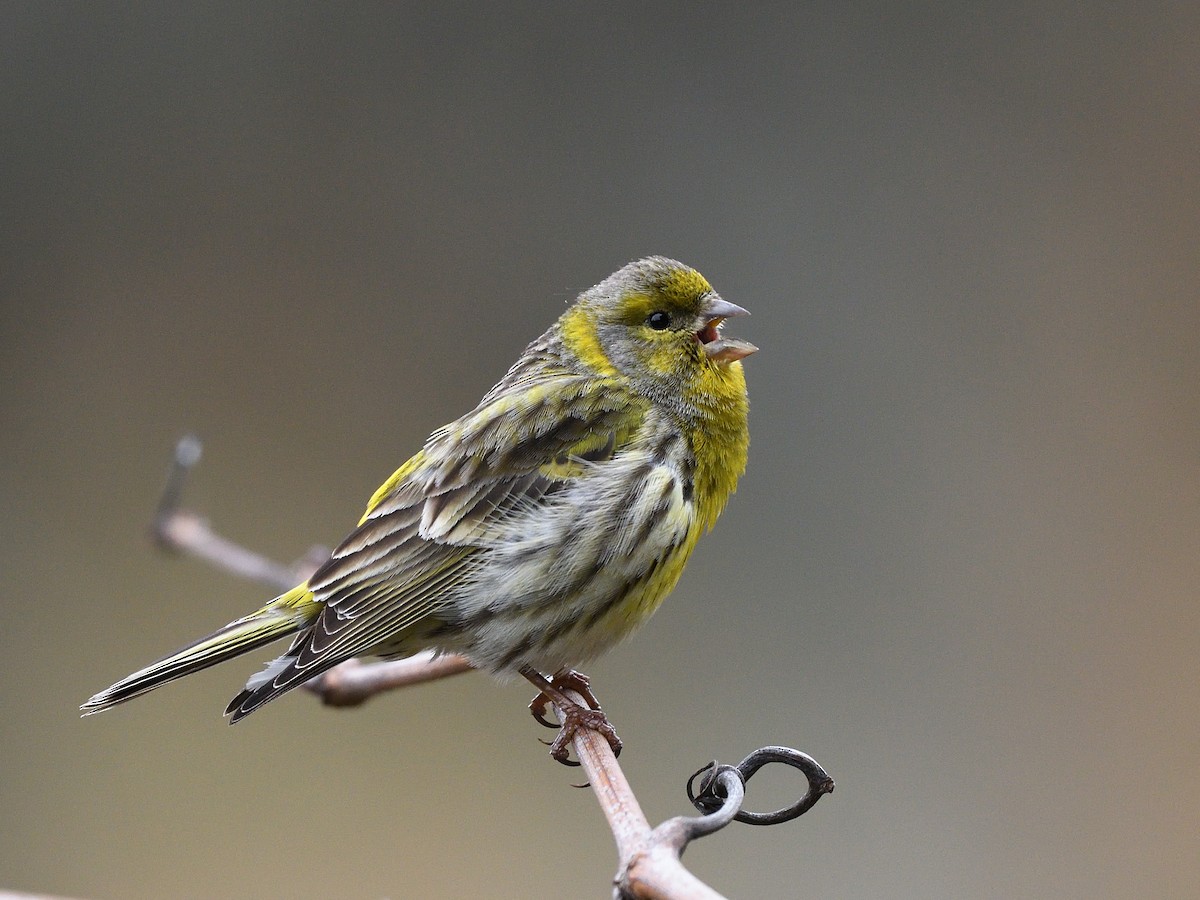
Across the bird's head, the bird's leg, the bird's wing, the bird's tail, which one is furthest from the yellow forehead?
the bird's tail

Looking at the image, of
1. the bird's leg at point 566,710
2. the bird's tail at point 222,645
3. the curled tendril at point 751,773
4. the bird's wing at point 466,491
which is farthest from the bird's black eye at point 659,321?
the curled tendril at point 751,773

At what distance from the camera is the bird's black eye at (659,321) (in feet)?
9.31

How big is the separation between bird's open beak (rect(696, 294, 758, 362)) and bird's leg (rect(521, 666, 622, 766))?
0.78 meters

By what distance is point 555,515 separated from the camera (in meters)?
2.59

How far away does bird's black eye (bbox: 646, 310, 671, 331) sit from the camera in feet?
9.31

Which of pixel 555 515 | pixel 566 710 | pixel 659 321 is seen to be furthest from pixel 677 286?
pixel 566 710

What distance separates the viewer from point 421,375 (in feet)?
16.8

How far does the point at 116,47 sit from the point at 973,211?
3689 millimetres

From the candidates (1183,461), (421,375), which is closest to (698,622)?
(421,375)

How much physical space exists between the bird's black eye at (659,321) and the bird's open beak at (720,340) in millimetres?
75

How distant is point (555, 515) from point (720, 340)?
0.59 metres

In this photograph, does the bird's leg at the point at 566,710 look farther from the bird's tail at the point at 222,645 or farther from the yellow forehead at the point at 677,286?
the yellow forehead at the point at 677,286

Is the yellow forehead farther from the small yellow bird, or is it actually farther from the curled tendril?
the curled tendril

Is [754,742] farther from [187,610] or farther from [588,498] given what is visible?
[187,610]
